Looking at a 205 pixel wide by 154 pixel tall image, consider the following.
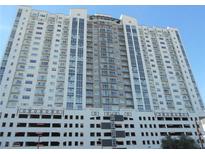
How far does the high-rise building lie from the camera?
31625 millimetres

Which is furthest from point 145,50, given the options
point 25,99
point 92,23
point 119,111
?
point 25,99

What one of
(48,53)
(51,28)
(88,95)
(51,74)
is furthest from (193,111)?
(51,28)

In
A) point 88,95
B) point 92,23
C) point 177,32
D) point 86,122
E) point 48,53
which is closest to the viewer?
point 86,122

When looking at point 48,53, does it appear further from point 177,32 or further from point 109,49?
point 177,32

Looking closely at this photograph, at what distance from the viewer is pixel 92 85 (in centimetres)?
3772

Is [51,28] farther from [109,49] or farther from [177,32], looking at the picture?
[177,32]

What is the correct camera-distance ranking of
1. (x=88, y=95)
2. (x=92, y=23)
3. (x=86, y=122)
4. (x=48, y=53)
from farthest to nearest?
1. (x=92, y=23)
2. (x=48, y=53)
3. (x=88, y=95)
4. (x=86, y=122)

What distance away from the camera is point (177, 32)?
169 feet

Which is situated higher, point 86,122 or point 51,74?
point 51,74

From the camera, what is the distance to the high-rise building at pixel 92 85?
104 ft

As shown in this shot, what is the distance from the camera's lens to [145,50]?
44594 millimetres

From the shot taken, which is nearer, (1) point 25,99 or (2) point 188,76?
(1) point 25,99

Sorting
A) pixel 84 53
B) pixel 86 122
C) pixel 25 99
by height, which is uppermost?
pixel 84 53

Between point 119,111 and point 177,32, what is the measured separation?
29.7 m
